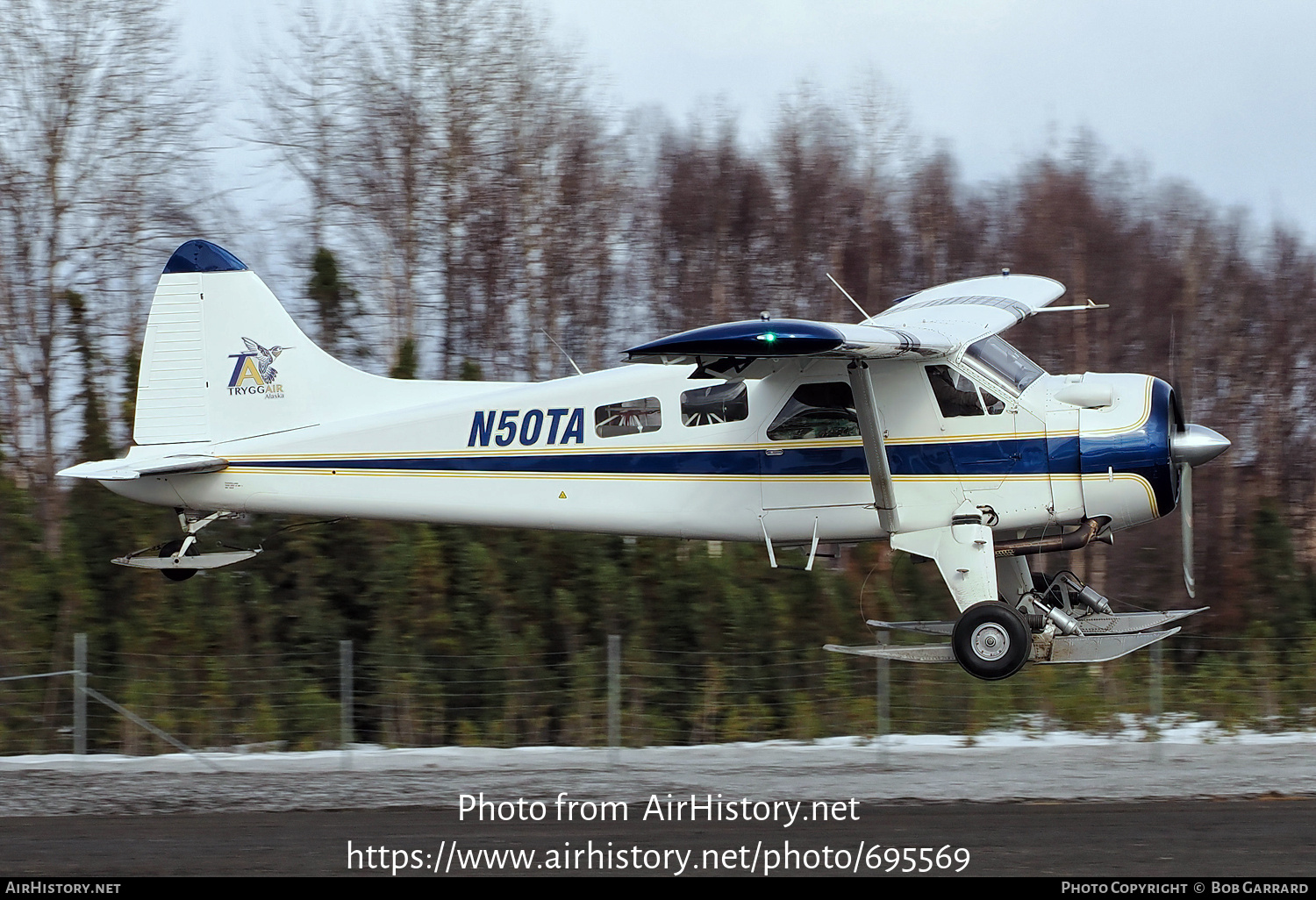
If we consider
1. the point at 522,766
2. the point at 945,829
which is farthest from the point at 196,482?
the point at 945,829

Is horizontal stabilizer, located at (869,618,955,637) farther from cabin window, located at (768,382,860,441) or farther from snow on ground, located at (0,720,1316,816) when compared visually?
cabin window, located at (768,382,860,441)

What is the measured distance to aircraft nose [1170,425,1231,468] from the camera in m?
9.84

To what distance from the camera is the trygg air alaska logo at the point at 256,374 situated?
1180 centimetres

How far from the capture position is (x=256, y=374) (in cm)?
1184

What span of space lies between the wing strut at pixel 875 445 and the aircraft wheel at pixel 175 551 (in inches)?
238

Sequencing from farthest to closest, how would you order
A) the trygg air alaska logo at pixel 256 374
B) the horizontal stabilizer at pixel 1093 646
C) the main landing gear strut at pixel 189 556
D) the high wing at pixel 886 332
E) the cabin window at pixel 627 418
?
the trygg air alaska logo at pixel 256 374
the main landing gear strut at pixel 189 556
the cabin window at pixel 627 418
the horizontal stabilizer at pixel 1093 646
the high wing at pixel 886 332

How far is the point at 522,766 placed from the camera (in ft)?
38.5

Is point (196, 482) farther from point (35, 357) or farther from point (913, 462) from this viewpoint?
point (35, 357)

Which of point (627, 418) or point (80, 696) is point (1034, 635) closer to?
point (627, 418)

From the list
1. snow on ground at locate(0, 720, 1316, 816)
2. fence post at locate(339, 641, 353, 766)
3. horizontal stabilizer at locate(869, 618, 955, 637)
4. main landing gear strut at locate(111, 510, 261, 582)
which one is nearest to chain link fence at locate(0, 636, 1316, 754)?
snow on ground at locate(0, 720, 1316, 816)

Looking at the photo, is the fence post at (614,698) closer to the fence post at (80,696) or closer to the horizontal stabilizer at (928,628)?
the horizontal stabilizer at (928,628)

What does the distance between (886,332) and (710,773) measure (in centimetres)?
428

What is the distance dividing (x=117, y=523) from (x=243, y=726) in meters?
4.57

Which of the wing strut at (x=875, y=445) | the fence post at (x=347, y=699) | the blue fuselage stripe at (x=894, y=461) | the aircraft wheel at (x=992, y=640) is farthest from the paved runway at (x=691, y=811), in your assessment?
the blue fuselage stripe at (x=894, y=461)
